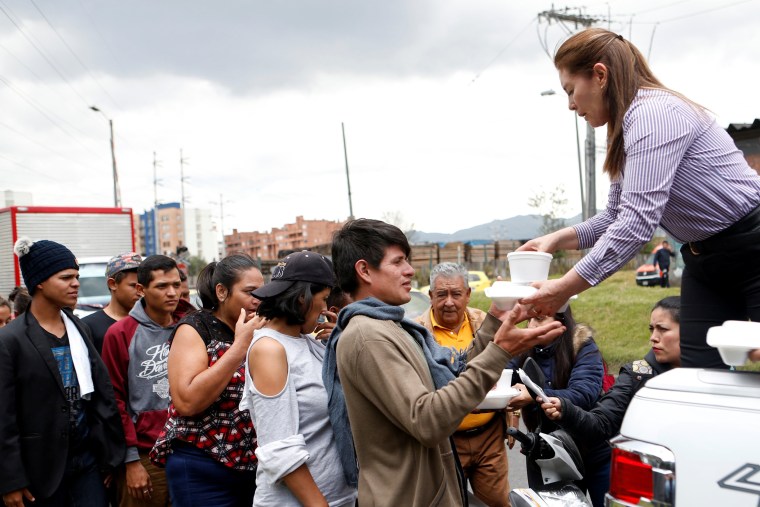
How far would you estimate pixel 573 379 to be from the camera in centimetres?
376

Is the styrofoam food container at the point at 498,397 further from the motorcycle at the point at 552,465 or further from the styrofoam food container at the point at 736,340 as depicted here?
the styrofoam food container at the point at 736,340

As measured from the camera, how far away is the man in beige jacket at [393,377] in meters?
2.18

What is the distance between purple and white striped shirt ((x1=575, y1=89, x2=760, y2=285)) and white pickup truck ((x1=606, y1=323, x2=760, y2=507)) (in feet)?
1.76

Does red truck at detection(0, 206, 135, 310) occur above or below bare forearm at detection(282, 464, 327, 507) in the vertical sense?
above

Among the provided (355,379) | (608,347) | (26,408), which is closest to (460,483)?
(355,379)

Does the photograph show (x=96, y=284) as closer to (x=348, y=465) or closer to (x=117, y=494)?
(x=117, y=494)

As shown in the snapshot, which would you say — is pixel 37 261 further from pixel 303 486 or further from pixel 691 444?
pixel 691 444

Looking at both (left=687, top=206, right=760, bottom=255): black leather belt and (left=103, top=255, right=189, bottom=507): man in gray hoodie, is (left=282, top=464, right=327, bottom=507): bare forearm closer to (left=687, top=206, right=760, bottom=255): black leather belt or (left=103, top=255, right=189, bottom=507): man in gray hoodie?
(left=103, top=255, right=189, bottom=507): man in gray hoodie

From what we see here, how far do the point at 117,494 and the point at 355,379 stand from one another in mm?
2439

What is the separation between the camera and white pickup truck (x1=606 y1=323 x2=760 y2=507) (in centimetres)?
171

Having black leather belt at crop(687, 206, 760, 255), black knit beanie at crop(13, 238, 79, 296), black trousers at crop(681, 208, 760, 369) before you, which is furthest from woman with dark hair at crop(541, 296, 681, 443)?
black knit beanie at crop(13, 238, 79, 296)

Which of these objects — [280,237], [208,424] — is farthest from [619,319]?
[280,237]

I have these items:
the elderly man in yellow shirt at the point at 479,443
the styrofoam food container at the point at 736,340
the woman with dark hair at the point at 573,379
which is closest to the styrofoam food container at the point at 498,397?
the woman with dark hair at the point at 573,379

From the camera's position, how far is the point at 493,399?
10.8ft
